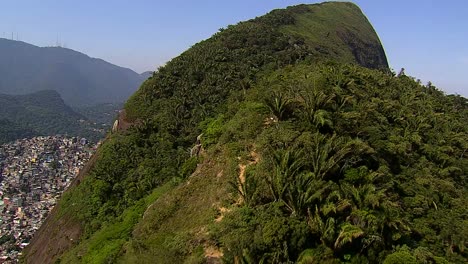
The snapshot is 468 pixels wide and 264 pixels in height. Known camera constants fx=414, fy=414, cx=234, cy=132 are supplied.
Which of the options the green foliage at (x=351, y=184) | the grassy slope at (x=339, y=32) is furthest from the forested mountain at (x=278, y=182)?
the grassy slope at (x=339, y=32)

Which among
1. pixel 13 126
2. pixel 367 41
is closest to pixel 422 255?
pixel 367 41

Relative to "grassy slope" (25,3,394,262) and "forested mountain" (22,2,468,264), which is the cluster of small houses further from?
"forested mountain" (22,2,468,264)

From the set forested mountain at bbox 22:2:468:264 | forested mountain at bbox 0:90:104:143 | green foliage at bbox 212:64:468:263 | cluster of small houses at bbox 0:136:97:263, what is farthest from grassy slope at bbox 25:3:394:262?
forested mountain at bbox 0:90:104:143

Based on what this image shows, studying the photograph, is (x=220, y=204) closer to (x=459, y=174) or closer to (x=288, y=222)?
(x=288, y=222)

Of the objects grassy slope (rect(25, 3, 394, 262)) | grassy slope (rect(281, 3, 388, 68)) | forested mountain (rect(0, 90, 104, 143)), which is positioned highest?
grassy slope (rect(281, 3, 388, 68))

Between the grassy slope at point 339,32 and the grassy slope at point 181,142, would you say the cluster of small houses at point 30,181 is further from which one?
the grassy slope at point 339,32

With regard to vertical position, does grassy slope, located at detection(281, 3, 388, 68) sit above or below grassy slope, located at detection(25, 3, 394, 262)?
above
